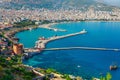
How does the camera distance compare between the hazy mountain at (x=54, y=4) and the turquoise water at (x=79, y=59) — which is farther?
the hazy mountain at (x=54, y=4)

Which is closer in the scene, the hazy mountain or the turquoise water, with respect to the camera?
the turquoise water

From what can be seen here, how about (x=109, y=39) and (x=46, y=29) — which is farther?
(x=46, y=29)

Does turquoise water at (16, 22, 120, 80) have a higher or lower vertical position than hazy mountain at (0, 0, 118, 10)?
higher

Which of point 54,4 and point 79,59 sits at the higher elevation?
point 79,59

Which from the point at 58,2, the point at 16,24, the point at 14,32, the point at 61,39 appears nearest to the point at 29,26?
the point at 16,24

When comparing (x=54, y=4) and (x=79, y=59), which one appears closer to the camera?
(x=79, y=59)

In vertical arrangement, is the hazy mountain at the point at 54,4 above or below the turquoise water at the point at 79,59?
below

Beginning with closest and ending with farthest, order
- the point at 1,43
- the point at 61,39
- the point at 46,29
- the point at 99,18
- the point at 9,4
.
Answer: the point at 1,43
the point at 61,39
the point at 46,29
the point at 99,18
the point at 9,4

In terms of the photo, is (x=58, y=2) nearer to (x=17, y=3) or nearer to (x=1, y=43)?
(x=17, y=3)
